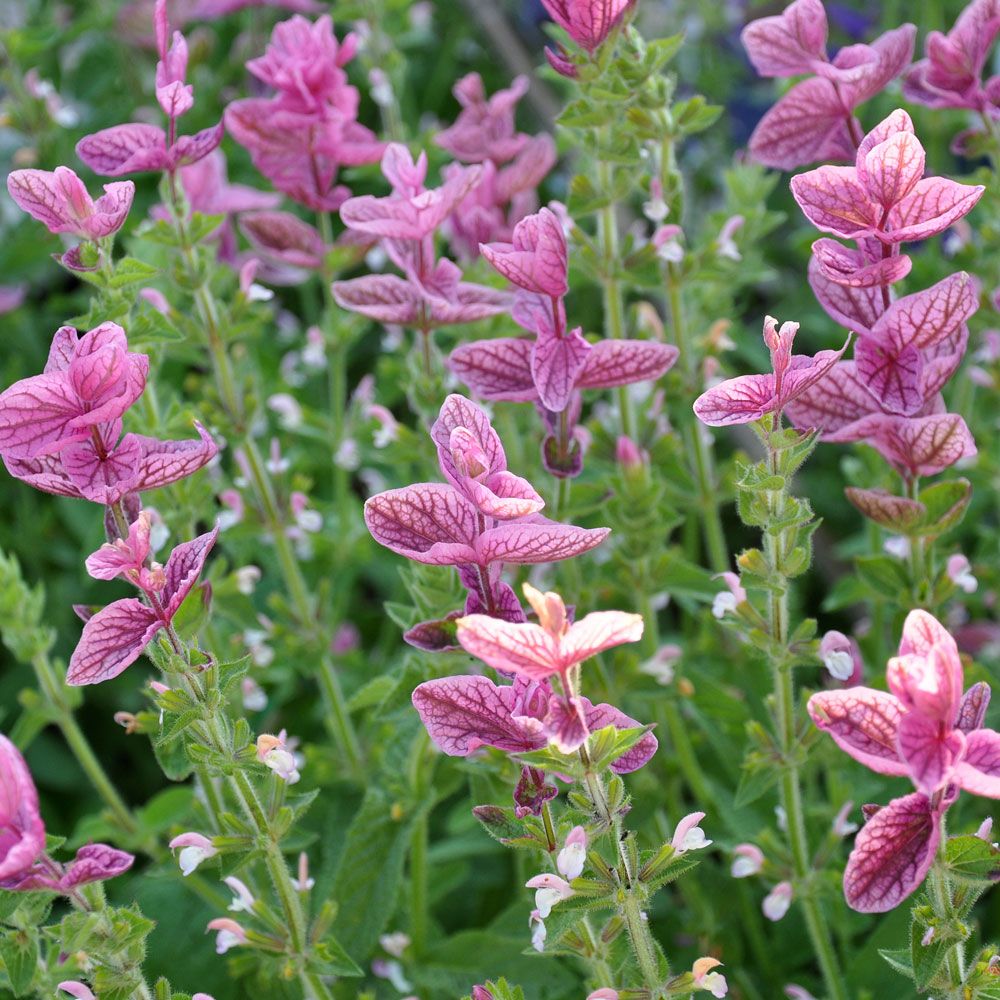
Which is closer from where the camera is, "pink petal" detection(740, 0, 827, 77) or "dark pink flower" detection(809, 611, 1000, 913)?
"dark pink flower" detection(809, 611, 1000, 913)

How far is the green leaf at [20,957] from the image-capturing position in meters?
0.82

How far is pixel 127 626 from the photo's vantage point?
0.79 meters

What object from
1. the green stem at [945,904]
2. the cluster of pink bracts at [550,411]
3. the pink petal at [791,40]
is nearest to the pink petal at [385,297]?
the cluster of pink bracts at [550,411]

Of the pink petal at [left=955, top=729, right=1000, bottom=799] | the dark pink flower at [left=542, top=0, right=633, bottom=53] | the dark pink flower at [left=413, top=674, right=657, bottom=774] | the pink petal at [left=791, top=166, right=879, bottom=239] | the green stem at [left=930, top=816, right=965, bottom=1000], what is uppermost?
the dark pink flower at [left=542, top=0, right=633, bottom=53]

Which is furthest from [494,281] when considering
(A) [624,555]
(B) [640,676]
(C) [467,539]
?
(C) [467,539]

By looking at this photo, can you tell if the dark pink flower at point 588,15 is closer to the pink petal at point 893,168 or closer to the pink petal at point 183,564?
the pink petal at point 893,168

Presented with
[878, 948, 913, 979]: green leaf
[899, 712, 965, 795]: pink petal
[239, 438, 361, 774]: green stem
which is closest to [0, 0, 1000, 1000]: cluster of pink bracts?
[899, 712, 965, 795]: pink petal

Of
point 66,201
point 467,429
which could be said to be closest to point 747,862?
point 467,429

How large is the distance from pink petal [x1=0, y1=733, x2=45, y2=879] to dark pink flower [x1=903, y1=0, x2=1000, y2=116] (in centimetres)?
89

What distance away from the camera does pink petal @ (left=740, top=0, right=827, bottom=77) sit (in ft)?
3.44

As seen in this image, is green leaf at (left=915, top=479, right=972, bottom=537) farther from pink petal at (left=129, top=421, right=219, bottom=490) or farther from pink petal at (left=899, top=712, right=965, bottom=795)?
pink petal at (left=129, top=421, right=219, bottom=490)

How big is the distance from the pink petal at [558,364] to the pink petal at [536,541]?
0.64 feet

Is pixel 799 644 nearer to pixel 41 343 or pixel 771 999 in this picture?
pixel 771 999

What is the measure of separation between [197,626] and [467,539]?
27cm
